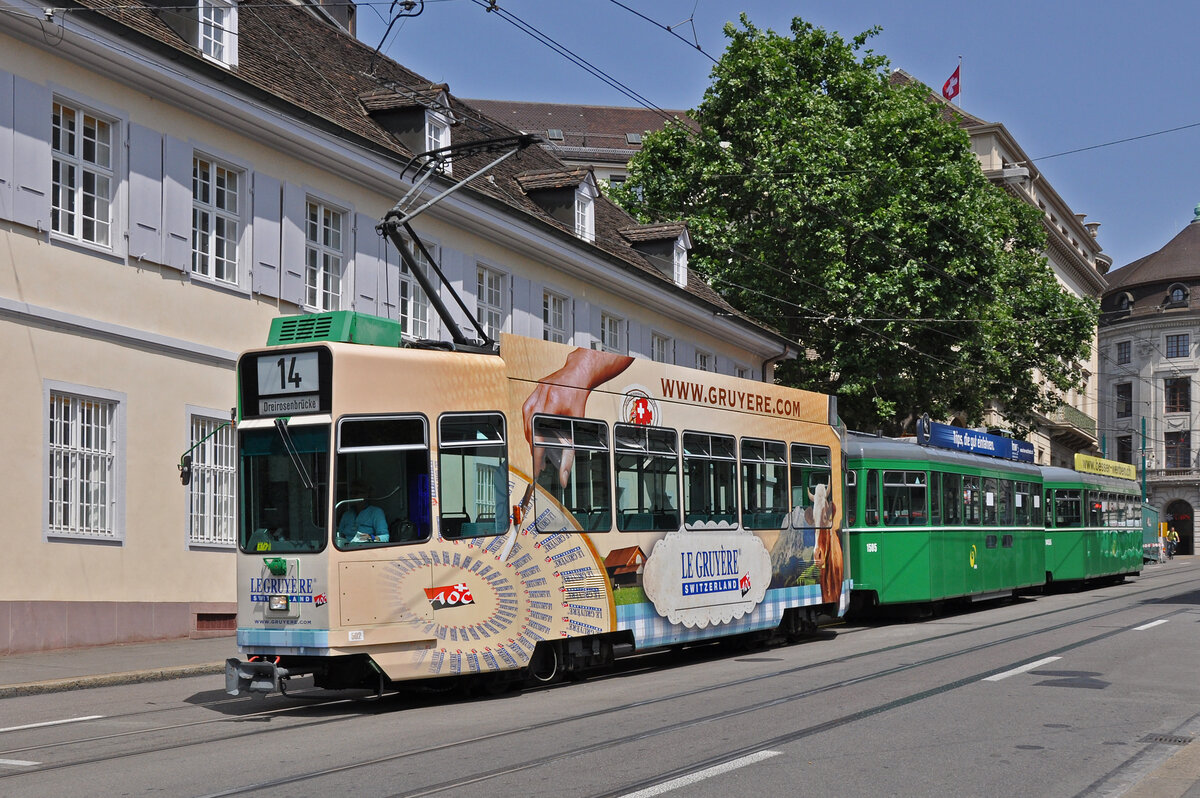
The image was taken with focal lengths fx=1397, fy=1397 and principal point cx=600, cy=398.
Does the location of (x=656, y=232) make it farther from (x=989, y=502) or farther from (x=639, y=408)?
(x=639, y=408)

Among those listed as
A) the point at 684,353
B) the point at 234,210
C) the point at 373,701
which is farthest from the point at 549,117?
the point at 373,701

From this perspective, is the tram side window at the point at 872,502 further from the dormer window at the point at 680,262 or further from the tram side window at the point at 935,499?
the dormer window at the point at 680,262

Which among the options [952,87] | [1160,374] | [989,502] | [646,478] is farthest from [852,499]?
[1160,374]

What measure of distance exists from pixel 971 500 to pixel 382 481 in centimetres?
1490

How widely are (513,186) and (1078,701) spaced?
70.1 feet

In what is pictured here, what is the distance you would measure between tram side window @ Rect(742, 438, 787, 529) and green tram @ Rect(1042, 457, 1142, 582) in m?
13.4

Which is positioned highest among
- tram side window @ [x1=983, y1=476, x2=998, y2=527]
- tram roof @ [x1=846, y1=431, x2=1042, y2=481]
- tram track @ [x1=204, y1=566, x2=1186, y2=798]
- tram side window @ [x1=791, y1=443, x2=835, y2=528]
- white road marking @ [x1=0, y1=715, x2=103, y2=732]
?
tram roof @ [x1=846, y1=431, x2=1042, y2=481]

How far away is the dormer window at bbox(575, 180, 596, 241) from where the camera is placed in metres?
31.5

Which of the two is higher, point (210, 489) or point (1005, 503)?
point (210, 489)

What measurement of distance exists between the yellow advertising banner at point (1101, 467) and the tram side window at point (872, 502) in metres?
11.2

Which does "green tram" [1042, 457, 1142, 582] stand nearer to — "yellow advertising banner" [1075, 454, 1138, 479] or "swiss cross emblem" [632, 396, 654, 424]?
"yellow advertising banner" [1075, 454, 1138, 479]

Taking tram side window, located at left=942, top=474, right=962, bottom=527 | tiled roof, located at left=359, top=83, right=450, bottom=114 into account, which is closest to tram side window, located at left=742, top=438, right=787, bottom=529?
tram side window, located at left=942, top=474, right=962, bottom=527

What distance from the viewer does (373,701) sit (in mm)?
12656

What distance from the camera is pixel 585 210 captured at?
3200cm
